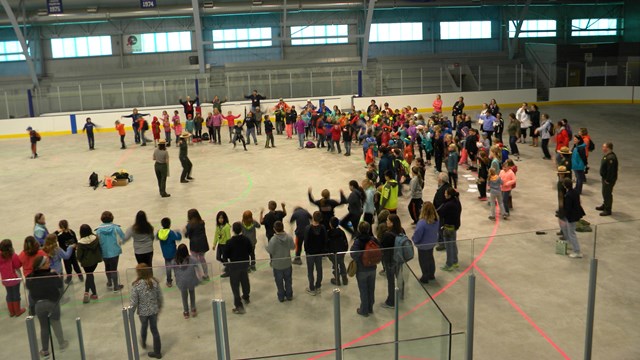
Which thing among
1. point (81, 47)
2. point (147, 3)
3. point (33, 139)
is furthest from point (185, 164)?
point (81, 47)

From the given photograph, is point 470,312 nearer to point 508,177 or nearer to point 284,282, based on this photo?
point 284,282

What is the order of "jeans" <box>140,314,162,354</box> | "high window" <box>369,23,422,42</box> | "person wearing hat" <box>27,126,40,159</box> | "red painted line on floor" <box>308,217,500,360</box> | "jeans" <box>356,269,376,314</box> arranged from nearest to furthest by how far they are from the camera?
"jeans" <box>140,314,162,354</box> → "red painted line on floor" <box>308,217,500,360</box> → "jeans" <box>356,269,376,314</box> → "person wearing hat" <box>27,126,40,159</box> → "high window" <box>369,23,422,42</box>

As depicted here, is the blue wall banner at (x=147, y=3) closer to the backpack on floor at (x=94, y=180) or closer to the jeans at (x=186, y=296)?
the backpack on floor at (x=94, y=180)

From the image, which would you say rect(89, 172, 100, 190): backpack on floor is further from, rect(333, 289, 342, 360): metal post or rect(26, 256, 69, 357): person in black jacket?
rect(333, 289, 342, 360): metal post

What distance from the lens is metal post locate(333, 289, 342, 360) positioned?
28.1ft

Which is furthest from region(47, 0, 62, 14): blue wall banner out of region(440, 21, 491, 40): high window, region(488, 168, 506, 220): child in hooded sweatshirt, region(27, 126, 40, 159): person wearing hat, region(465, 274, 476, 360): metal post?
region(465, 274, 476, 360): metal post

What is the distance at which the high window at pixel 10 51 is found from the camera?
Result: 43719 mm

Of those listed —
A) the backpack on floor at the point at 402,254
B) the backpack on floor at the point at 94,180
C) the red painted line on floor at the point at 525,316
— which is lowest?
the red painted line on floor at the point at 525,316

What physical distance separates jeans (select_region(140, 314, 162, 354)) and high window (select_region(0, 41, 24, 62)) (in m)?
40.9

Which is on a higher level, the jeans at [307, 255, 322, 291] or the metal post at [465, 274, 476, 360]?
the jeans at [307, 255, 322, 291]

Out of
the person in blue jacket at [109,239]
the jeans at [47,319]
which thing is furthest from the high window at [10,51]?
the jeans at [47,319]

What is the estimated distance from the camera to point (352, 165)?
23.3 m

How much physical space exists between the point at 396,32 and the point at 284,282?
41.1 m

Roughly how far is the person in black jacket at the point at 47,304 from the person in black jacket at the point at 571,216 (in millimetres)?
7106
